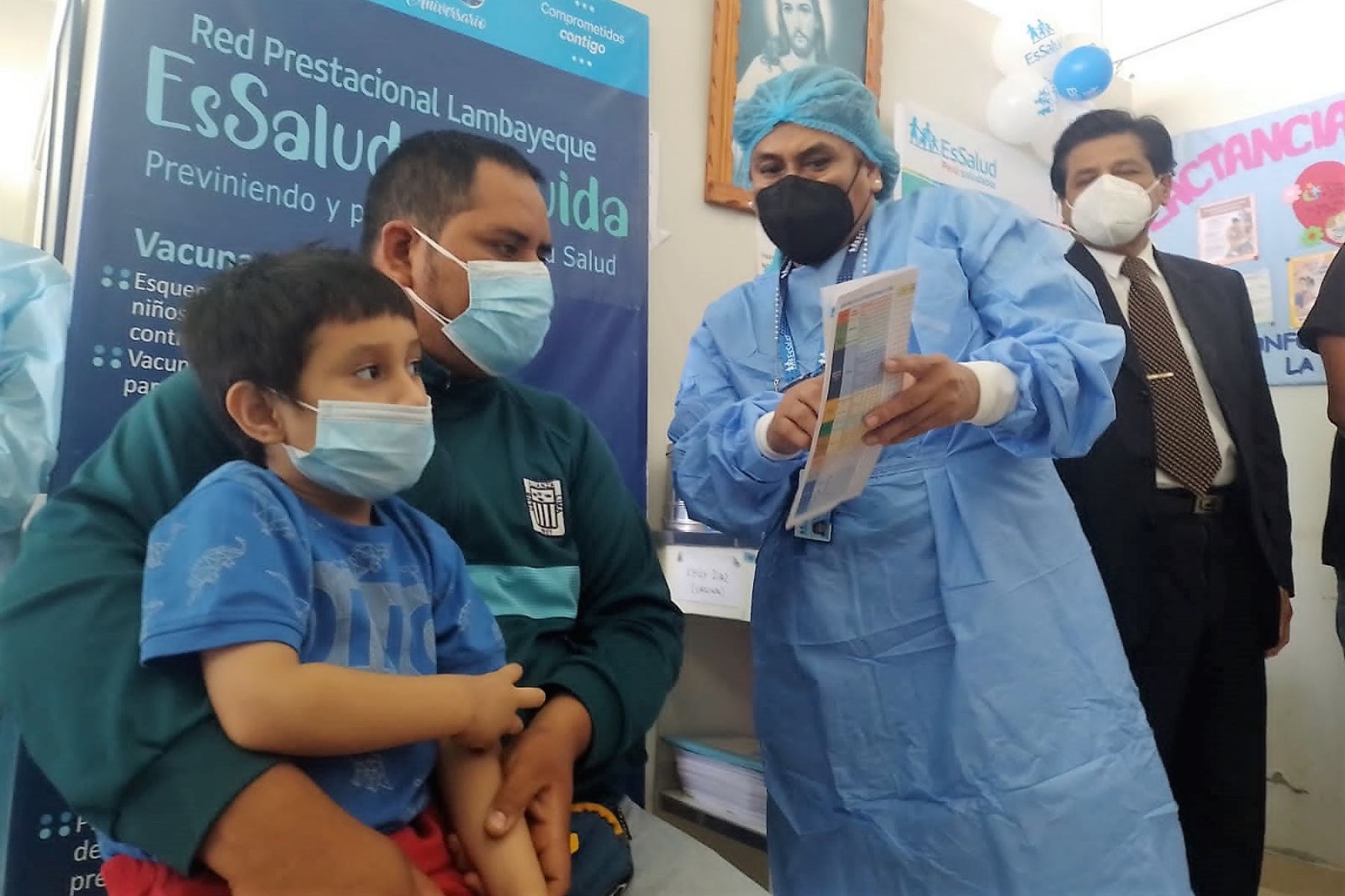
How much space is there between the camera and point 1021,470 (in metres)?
1.28

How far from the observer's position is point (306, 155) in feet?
4.86

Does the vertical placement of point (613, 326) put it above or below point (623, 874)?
above

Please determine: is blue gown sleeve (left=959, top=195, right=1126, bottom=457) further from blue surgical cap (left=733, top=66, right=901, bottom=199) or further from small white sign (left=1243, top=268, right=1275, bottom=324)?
small white sign (left=1243, top=268, right=1275, bottom=324)

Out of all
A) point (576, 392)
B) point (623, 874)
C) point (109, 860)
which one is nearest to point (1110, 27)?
point (576, 392)

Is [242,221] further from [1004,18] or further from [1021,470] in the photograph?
[1004,18]

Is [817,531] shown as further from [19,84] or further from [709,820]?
[19,84]

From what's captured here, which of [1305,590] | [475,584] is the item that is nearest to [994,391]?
[475,584]

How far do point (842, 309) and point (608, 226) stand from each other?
0.99 meters

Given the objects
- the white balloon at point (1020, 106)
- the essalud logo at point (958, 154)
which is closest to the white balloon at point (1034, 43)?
the white balloon at point (1020, 106)

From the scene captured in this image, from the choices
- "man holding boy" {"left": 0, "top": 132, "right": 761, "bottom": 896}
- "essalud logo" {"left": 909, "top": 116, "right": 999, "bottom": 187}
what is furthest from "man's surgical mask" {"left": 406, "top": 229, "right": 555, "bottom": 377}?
"essalud logo" {"left": 909, "top": 116, "right": 999, "bottom": 187}

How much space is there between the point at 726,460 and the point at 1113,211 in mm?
1217

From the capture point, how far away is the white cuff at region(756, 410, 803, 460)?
3.93 ft

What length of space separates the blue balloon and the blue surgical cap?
1.54 meters

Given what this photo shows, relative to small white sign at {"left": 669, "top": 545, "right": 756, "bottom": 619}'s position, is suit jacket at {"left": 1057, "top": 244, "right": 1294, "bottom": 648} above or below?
above
